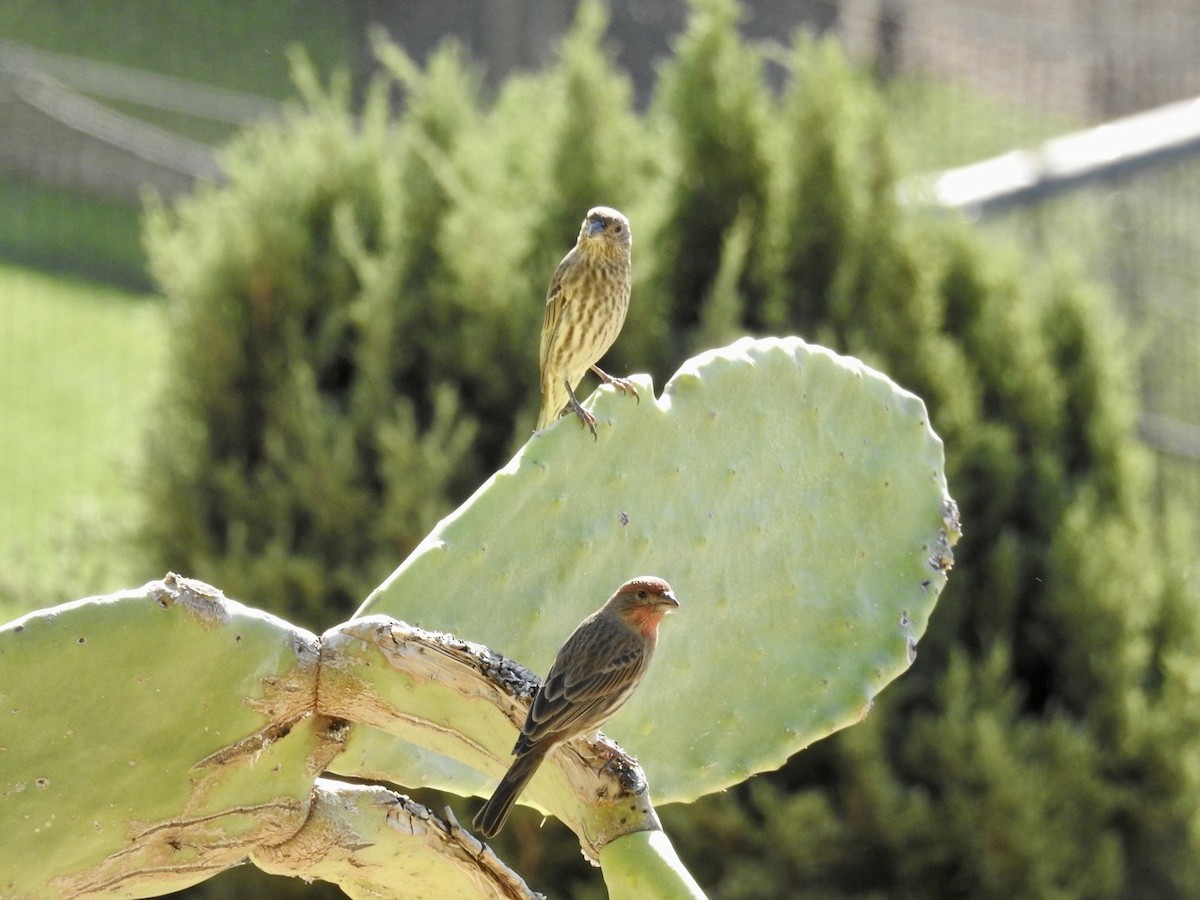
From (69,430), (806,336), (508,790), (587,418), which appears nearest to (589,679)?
(508,790)

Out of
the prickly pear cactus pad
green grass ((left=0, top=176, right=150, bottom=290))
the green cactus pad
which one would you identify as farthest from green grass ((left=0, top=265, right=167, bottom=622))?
the green cactus pad

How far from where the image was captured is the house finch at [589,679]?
7.35ft

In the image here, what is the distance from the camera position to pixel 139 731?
233cm

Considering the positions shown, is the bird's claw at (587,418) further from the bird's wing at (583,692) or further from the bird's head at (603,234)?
the bird's head at (603,234)

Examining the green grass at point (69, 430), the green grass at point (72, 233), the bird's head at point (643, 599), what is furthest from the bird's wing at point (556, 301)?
the green grass at point (72, 233)

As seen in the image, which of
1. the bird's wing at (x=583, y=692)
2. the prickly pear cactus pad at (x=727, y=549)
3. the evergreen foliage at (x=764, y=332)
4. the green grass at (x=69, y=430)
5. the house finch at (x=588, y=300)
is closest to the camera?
the bird's wing at (x=583, y=692)

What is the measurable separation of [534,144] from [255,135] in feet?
4.12

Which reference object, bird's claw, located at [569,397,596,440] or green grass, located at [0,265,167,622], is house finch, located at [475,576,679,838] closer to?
bird's claw, located at [569,397,596,440]

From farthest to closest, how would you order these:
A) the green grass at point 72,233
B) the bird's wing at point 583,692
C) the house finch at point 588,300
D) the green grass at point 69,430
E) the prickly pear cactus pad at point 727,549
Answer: the green grass at point 72,233 → the green grass at point 69,430 → the house finch at point 588,300 → the prickly pear cactus pad at point 727,549 → the bird's wing at point 583,692

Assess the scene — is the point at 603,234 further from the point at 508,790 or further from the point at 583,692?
the point at 508,790

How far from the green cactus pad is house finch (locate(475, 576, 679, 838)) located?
32 cm

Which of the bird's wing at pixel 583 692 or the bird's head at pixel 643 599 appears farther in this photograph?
the bird's head at pixel 643 599

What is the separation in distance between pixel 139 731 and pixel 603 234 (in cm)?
172

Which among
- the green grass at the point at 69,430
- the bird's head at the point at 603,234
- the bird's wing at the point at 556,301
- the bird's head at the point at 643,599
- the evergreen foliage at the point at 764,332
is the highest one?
the bird's head at the point at 603,234
